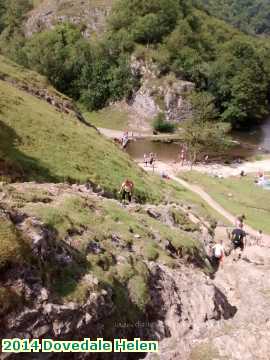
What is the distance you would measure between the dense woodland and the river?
8943 mm

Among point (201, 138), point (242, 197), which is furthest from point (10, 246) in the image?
point (201, 138)

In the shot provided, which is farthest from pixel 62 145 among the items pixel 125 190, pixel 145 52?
pixel 145 52

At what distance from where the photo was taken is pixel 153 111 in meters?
119

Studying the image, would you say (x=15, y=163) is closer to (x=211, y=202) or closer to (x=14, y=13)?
(x=211, y=202)

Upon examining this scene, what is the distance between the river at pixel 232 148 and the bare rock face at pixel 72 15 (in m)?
58.8

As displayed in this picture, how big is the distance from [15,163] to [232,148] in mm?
74778

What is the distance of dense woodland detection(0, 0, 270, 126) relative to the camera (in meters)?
122

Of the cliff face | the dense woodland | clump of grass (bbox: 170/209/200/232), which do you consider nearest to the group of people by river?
clump of grass (bbox: 170/209/200/232)

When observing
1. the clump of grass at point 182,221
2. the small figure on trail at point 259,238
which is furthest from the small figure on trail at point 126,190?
the small figure on trail at point 259,238

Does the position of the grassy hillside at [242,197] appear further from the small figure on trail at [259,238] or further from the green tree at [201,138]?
the green tree at [201,138]

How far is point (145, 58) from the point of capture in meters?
125

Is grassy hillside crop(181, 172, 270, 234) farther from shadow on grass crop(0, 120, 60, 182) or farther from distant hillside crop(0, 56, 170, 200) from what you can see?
shadow on grass crop(0, 120, 60, 182)

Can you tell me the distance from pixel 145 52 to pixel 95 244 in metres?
116

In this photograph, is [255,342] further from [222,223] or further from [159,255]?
[222,223]
